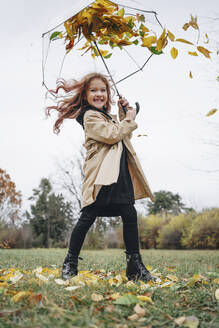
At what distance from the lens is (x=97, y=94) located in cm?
278

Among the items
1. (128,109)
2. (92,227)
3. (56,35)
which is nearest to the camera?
(56,35)

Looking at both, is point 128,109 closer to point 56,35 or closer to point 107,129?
point 107,129

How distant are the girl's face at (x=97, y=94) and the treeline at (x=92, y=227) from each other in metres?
11.5

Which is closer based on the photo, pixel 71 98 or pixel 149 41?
pixel 149 41

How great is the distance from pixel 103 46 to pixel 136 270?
6.95 feet

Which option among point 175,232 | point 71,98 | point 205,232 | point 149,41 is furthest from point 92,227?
point 149,41

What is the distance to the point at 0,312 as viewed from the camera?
4.14 feet

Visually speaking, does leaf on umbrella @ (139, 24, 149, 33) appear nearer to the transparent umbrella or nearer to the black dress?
the transparent umbrella

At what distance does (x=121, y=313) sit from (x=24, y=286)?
0.67 m

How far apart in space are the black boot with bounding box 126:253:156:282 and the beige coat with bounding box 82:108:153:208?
0.52 m

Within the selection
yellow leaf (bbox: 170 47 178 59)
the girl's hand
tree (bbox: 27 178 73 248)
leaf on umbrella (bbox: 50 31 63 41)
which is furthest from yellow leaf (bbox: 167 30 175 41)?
tree (bbox: 27 178 73 248)

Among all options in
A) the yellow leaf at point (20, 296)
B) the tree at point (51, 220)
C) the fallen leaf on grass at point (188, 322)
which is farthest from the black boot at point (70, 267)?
the tree at point (51, 220)

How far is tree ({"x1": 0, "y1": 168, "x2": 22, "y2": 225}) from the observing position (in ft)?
76.3

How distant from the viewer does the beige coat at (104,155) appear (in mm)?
2313
